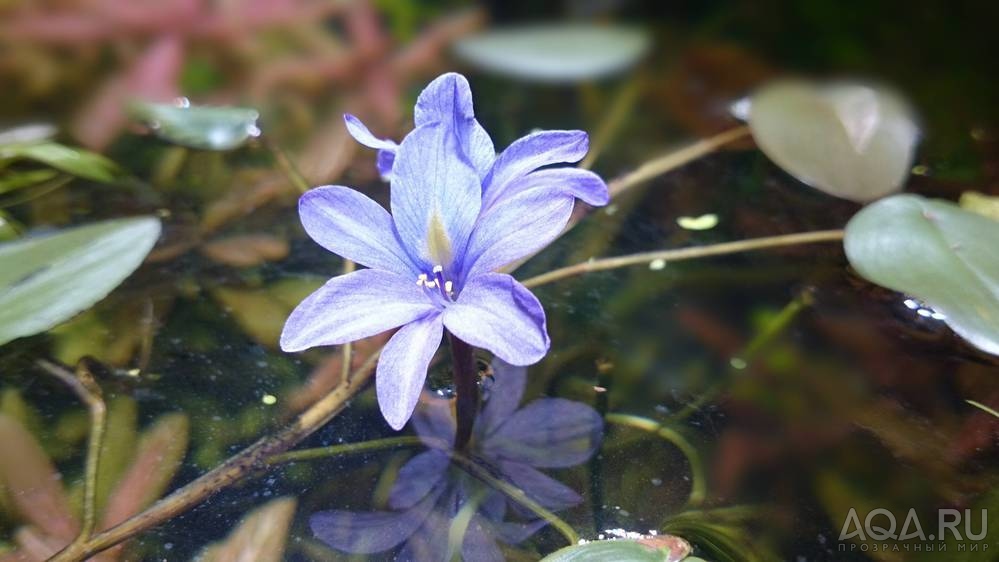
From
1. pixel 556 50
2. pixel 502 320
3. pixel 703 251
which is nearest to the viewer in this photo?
pixel 502 320

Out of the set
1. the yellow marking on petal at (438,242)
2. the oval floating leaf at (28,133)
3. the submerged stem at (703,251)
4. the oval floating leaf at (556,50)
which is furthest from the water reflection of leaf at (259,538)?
the oval floating leaf at (556,50)

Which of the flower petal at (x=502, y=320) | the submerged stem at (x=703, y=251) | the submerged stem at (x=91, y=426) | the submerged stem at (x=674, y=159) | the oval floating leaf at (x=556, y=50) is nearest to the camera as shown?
the flower petal at (x=502, y=320)

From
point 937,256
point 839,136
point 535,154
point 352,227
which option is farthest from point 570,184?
point 839,136

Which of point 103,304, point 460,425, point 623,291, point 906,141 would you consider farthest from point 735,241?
point 103,304

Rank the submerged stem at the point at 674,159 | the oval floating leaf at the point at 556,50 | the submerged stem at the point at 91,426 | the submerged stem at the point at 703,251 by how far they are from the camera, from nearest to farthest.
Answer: the submerged stem at the point at 91,426 < the submerged stem at the point at 703,251 < the submerged stem at the point at 674,159 < the oval floating leaf at the point at 556,50

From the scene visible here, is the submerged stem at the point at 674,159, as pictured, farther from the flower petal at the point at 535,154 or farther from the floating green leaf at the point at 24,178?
the floating green leaf at the point at 24,178

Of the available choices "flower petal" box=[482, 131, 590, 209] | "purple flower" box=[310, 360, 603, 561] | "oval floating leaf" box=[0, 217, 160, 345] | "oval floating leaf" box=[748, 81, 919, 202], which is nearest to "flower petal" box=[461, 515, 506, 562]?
"purple flower" box=[310, 360, 603, 561]

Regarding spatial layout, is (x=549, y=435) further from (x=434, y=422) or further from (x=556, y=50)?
(x=556, y=50)
